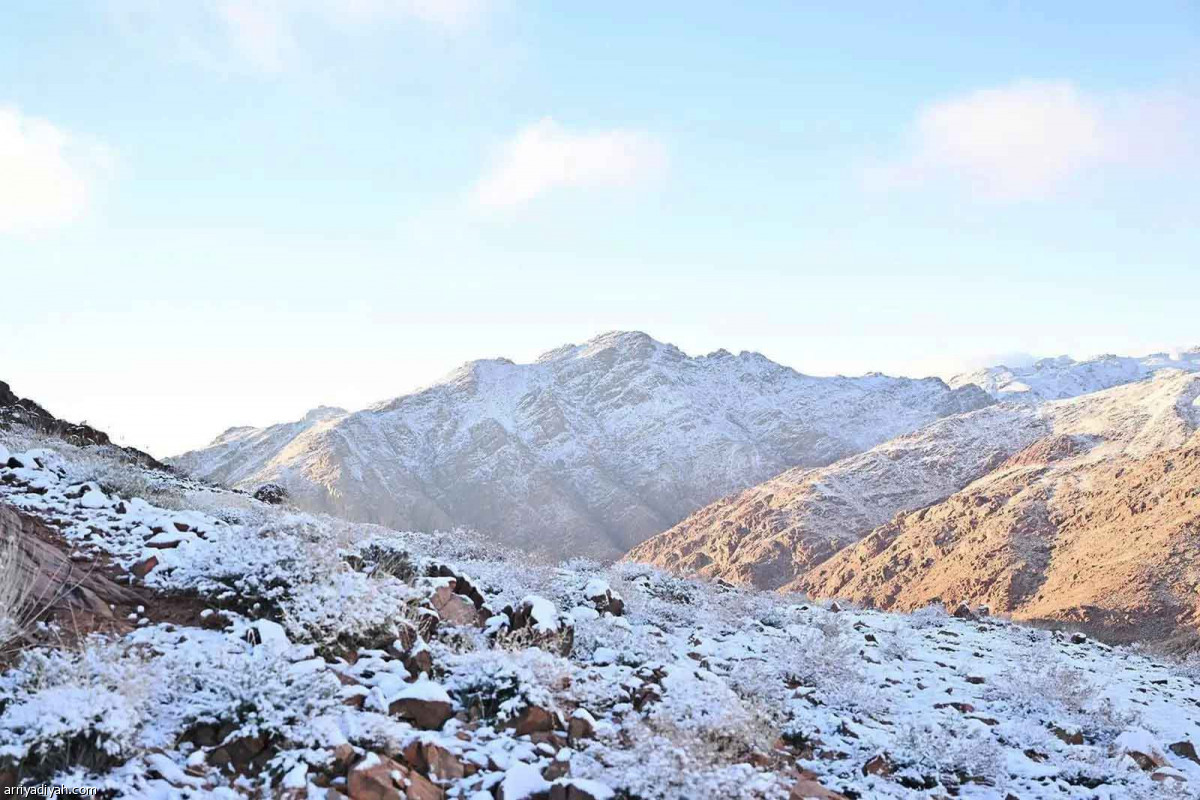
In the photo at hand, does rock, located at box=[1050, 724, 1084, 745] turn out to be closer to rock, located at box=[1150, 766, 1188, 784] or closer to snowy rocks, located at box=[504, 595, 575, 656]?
rock, located at box=[1150, 766, 1188, 784]

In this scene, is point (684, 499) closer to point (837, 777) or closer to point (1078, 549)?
point (1078, 549)

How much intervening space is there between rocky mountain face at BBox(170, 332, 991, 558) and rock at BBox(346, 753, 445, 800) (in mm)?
70377

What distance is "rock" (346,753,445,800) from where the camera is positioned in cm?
477

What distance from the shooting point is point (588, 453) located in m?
102

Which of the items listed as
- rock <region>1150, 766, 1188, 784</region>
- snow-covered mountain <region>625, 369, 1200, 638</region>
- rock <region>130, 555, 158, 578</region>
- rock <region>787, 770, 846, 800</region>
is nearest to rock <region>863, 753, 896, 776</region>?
rock <region>787, 770, 846, 800</region>

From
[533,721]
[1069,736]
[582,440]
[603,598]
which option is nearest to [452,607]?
[533,721]

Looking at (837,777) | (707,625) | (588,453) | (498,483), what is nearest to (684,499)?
(588,453)

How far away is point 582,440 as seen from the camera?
10481 cm

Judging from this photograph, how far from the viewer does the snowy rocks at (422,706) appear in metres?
5.99

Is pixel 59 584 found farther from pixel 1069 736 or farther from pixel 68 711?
pixel 1069 736

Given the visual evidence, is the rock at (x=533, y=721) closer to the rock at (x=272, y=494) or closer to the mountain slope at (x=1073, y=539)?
the rock at (x=272, y=494)

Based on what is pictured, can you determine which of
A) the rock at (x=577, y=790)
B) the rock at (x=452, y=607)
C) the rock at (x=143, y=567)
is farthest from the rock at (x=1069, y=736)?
the rock at (x=143, y=567)

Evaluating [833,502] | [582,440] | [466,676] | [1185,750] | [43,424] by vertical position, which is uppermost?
[582,440]

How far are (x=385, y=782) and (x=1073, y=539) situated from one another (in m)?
40.6
